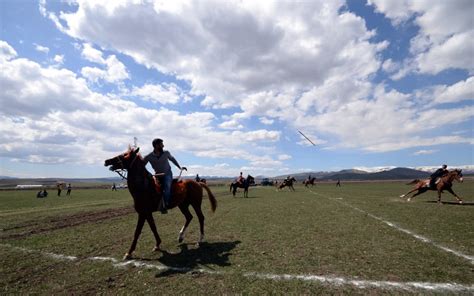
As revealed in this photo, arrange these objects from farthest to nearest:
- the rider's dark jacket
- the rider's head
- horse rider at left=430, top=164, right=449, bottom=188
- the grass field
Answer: horse rider at left=430, top=164, right=449, bottom=188 < the rider's dark jacket < the rider's head < the grass field

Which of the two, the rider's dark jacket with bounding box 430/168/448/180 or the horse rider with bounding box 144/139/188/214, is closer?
the horse rider with bounding box 144/139/188/214

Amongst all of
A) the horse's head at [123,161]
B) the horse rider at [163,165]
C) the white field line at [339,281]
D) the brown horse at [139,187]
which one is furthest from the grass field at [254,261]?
the horse's head at [123,161]

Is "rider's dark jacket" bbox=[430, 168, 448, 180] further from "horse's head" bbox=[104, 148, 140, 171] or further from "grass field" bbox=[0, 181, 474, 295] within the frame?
"horse's head" bbox=[104, 148, 140, 171]

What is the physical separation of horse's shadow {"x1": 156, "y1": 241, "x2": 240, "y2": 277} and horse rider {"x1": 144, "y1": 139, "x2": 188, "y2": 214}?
4.78 ft

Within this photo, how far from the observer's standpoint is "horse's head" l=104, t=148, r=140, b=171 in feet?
26.9

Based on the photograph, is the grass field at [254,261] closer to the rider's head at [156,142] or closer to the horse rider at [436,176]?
the rider's head at [156,142]

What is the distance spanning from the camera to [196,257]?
8039 mm

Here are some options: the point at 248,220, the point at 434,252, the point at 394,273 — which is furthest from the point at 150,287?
the point at 248,220

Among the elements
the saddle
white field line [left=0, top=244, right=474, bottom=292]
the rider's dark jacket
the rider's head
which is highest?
the rider's head

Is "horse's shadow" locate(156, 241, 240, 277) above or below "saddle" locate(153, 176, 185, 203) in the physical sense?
below

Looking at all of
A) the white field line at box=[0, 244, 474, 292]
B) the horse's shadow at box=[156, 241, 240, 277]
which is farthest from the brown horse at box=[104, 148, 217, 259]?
the white field line at box=[0, 244, 474, 292]

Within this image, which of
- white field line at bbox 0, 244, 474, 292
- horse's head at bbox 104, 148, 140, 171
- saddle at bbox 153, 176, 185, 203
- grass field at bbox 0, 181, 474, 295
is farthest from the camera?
saddle at bbox 153, 176, 185, 203

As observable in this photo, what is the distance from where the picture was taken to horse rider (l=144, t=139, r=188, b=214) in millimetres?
9082

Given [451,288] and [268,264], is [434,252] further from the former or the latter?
[268,264]
